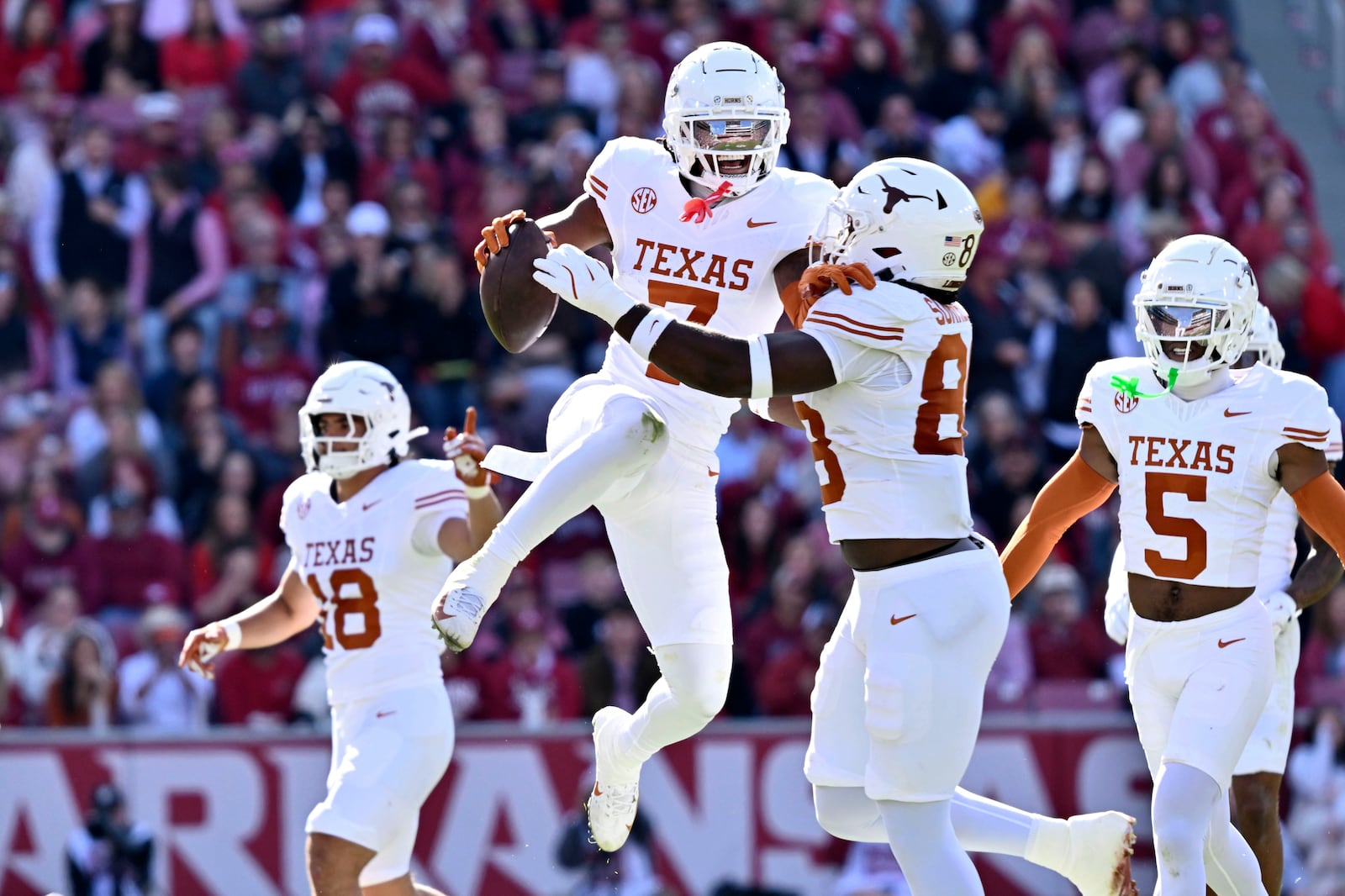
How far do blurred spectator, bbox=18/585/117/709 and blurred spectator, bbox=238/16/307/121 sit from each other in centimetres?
410

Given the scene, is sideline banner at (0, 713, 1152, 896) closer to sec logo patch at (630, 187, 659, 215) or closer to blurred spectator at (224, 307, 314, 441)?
blurred spectator at (224, 307, 314, 441)

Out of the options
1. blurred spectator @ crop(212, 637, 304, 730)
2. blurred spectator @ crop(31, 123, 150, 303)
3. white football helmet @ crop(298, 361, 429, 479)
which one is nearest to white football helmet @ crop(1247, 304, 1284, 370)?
white football helmet @ crop(298, 361, 429, 479)

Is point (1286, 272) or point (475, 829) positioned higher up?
point (1286, 272)

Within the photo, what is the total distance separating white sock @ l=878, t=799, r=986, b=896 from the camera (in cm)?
604

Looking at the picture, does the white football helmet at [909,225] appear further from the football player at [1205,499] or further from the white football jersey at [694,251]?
the football player at [1205,499]

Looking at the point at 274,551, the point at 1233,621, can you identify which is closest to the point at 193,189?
the point at 274,551

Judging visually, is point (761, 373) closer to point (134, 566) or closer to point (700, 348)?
point (700, 348)

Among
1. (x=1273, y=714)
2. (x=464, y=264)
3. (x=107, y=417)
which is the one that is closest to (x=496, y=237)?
(x=1273, y=714)

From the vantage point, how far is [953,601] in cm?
602

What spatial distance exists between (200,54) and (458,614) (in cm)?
898

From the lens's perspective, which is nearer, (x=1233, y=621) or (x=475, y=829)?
(x=1233, y=621)

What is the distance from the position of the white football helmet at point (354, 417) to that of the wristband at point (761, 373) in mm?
2331

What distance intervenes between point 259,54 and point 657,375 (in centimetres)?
817

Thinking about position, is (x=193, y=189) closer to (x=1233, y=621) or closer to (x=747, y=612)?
(x=747, y=612)
